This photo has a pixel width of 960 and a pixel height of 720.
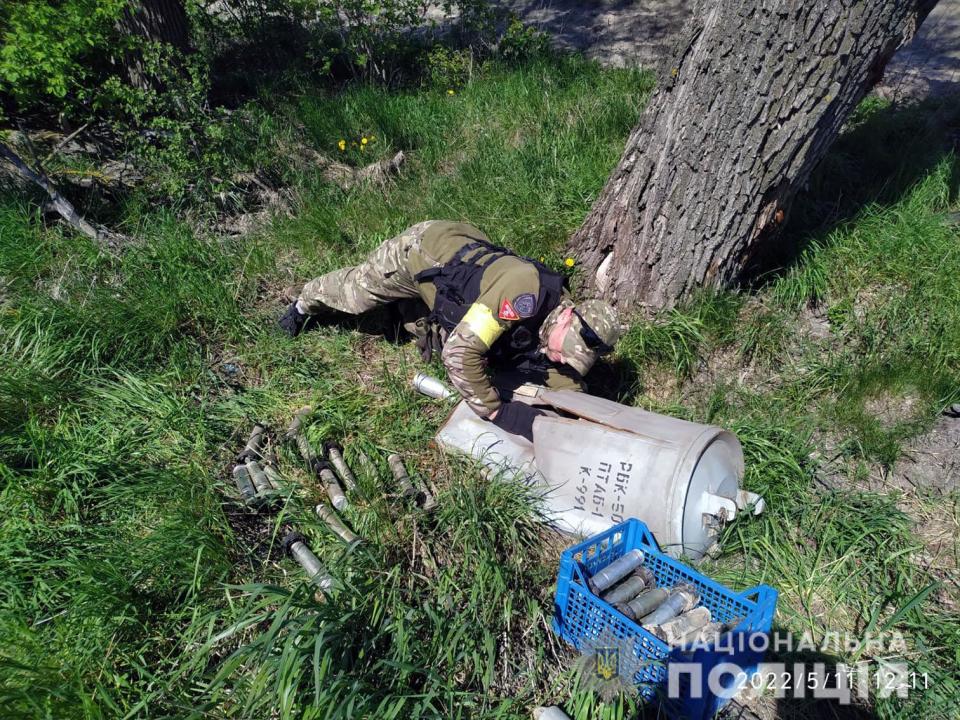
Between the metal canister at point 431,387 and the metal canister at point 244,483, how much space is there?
0.99 metres

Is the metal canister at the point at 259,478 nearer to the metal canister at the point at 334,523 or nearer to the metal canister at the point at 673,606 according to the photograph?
the metal canister at the point at 334,523

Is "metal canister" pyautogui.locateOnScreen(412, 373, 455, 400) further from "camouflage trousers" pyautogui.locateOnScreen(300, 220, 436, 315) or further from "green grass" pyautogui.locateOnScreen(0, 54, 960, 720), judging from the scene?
"camouflage trousers" pyautogui.locateOnScreen(300, 220, 436, 315)

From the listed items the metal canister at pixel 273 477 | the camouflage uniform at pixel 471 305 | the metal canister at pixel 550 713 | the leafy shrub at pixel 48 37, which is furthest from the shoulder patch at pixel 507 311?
the leafy shrub at pixel 48 37

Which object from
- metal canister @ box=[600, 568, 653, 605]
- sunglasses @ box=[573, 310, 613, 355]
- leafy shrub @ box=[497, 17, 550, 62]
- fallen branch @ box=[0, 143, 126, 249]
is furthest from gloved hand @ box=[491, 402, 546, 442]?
leafy shrub @ box=[497, 17, 550, 62]

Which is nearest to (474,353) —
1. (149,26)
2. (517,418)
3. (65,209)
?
(517,418)

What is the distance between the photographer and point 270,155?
16.3 feet

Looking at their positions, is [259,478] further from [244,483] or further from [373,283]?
[373,283]

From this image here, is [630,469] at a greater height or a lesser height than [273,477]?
greater

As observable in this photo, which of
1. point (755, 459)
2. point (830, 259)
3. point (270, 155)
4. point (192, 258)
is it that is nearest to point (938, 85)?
point (830, 259)

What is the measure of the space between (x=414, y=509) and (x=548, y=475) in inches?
24.4

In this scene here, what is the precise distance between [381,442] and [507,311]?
947mm

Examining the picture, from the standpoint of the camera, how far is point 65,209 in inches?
162

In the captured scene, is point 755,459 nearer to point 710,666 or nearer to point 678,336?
point 678,336

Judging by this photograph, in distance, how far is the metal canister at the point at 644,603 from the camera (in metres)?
2.28
